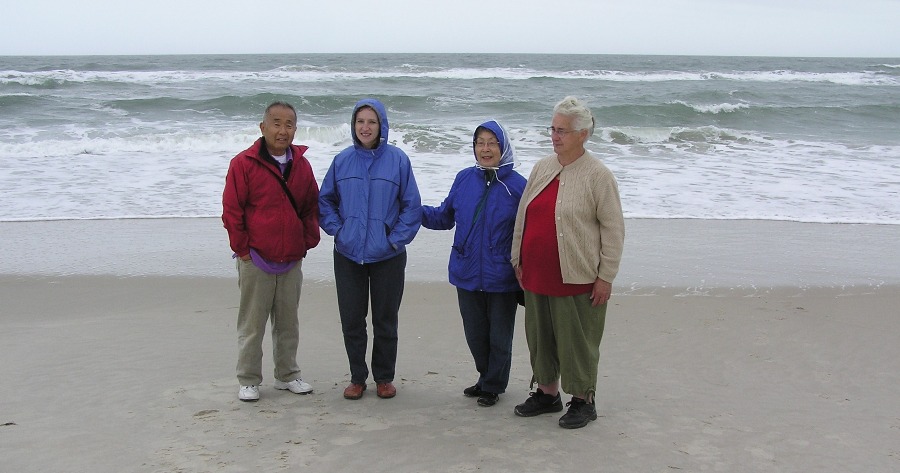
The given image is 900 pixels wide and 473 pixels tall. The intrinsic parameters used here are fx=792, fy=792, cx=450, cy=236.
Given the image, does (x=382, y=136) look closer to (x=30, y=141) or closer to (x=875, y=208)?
(x=875, y=208)

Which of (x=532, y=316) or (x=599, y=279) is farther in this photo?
(x=532, y=316)

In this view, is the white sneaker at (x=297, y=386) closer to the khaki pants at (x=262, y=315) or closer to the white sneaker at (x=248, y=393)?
the khaki pants at (x=262, y=315)

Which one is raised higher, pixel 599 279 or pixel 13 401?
pixel 599 279

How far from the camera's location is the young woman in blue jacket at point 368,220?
379cm

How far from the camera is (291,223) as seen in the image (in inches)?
150

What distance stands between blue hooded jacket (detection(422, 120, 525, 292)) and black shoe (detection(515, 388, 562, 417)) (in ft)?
1.77

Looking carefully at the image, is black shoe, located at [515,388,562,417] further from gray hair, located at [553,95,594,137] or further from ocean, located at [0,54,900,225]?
ocean, located at [0,54,900,225]

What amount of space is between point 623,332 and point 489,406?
1.65 metres

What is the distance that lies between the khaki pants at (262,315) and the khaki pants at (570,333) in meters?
1.19

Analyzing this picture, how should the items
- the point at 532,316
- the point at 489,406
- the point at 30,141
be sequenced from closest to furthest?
the point at 532,316 → the point at 489,406 → the point at 30,141

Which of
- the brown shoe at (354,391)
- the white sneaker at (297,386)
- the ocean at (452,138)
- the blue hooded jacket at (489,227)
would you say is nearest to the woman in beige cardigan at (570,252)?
the blue hooded jacket at (489,227)

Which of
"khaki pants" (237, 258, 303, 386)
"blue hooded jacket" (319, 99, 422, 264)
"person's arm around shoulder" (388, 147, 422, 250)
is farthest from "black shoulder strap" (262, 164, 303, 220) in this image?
"person's arm around shoulder" (388, 147, 422, 250)

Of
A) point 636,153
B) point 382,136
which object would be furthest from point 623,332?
point 636,153

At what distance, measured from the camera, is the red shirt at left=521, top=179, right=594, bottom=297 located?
11.6 feet
